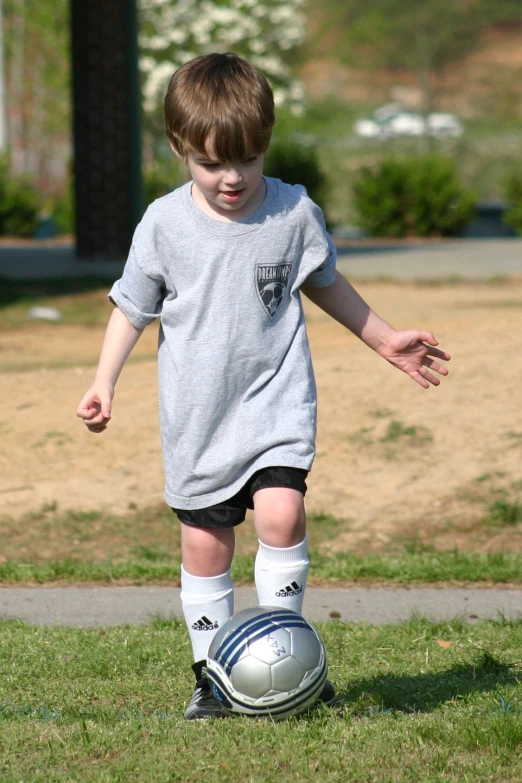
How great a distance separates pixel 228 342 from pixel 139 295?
1.08 feet

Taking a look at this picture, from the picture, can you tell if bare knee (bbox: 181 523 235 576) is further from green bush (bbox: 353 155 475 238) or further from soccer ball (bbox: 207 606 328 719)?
green bush (bbox: 353 155 475 238)

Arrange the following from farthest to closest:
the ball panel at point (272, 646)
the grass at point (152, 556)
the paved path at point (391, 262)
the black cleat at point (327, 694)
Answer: the paved path at point (391, 262), the grass at point (152, 556), the black cleat at point (327, 694), the ball panel at point (272, 646)

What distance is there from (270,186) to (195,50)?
31130mm

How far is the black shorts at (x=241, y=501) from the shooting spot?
11.6 feet

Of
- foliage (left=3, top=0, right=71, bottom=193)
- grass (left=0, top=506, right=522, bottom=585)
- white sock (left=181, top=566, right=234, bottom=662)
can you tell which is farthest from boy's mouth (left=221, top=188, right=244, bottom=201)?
foliage (left=3, top=0, right=71, bottom=193)

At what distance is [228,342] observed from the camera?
353 centimetres

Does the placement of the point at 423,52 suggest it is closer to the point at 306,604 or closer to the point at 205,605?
the point at 306,604

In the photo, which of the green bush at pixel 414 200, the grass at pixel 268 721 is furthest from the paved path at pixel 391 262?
the grass at pixel 268 721

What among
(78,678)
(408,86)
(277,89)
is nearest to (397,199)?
(277,89)

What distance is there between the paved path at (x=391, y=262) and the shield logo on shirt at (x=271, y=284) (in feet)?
39.8

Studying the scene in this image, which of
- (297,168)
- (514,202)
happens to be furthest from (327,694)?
(514,202)

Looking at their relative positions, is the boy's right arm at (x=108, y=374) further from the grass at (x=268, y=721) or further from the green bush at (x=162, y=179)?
the green bush at (x=162, y=179)

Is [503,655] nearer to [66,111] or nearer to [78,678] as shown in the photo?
[78,678]

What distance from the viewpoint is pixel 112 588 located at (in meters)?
5.75
